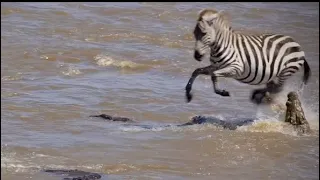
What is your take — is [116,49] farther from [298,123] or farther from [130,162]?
[130,162]

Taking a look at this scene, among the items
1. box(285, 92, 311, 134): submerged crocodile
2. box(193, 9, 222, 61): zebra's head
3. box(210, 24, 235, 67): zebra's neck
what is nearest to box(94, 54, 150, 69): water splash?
box(210, 24, 235, 67): zebra's neck

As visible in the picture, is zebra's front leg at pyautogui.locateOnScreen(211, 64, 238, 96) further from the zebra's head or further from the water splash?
the water splash

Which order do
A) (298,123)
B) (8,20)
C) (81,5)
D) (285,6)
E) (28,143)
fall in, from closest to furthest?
(28,143), (298,123), (8,20), (81,5), (285,6)

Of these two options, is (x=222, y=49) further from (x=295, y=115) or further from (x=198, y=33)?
(x=295, y=115)

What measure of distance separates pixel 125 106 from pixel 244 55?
1.92 m

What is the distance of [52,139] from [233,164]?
1.91m

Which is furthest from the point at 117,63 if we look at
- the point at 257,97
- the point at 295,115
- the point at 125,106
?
the point at 295,115

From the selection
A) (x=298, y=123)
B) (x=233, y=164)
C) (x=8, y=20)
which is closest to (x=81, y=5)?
(x=8, y=20)

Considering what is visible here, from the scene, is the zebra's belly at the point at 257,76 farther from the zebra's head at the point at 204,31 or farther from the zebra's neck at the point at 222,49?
the zebra's head at the point at 204,31

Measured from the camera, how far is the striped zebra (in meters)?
8.91

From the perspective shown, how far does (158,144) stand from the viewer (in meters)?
8.50

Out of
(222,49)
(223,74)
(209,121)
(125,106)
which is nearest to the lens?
(223,74)

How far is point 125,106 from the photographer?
10438mm

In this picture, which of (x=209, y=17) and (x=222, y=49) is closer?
(x=209, y=17)
